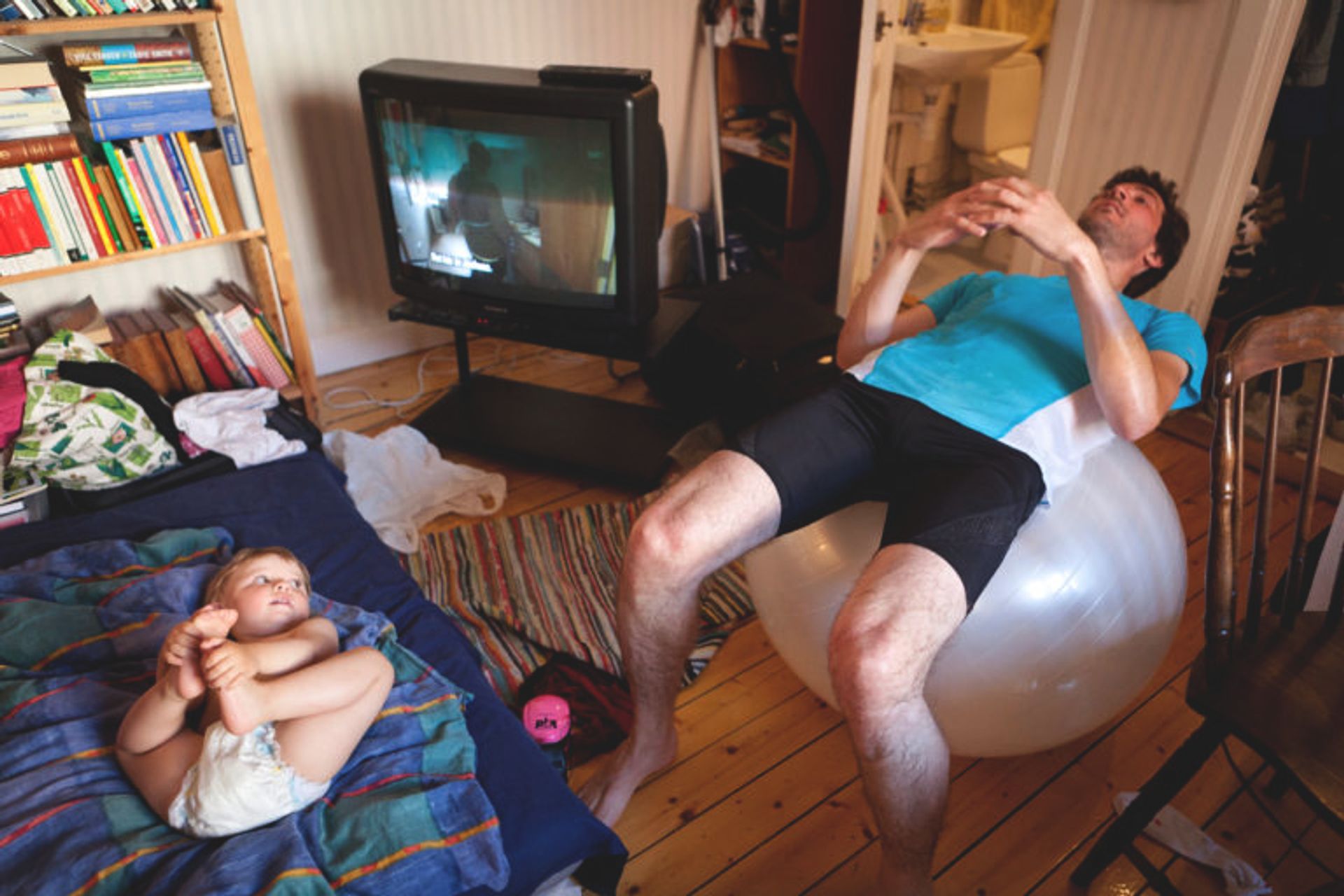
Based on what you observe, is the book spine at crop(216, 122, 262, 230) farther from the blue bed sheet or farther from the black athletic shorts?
the black athletic shorts

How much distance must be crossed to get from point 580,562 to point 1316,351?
1.45 m

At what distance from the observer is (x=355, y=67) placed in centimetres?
272

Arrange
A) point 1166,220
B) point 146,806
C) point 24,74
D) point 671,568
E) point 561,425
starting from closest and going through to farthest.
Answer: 1. point 146,806
2. point 671,568
3. point 1166,220
4. point 24,74
5. point 561,425

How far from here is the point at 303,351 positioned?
2471 millimetres

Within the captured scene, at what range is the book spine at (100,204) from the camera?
209 centimetres

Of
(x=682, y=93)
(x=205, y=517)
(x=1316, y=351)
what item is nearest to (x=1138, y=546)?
(x=1316, y=351)

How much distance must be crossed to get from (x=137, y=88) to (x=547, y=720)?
5.37 feet

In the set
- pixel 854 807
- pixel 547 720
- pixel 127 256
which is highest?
pixel 127 256

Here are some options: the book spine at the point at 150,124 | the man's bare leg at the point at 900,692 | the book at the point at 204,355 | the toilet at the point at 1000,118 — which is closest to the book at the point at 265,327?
the book at the point at 204,355

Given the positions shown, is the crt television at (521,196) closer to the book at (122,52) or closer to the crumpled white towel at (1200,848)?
the book at (122,52)

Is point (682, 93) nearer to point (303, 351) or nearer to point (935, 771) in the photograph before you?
point (303, 351)

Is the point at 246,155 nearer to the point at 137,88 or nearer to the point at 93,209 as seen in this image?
the point at 137,88

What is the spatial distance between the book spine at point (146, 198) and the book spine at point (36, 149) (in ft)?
0.31

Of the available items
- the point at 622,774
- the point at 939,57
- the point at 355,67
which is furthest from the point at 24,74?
the point at 939,57
